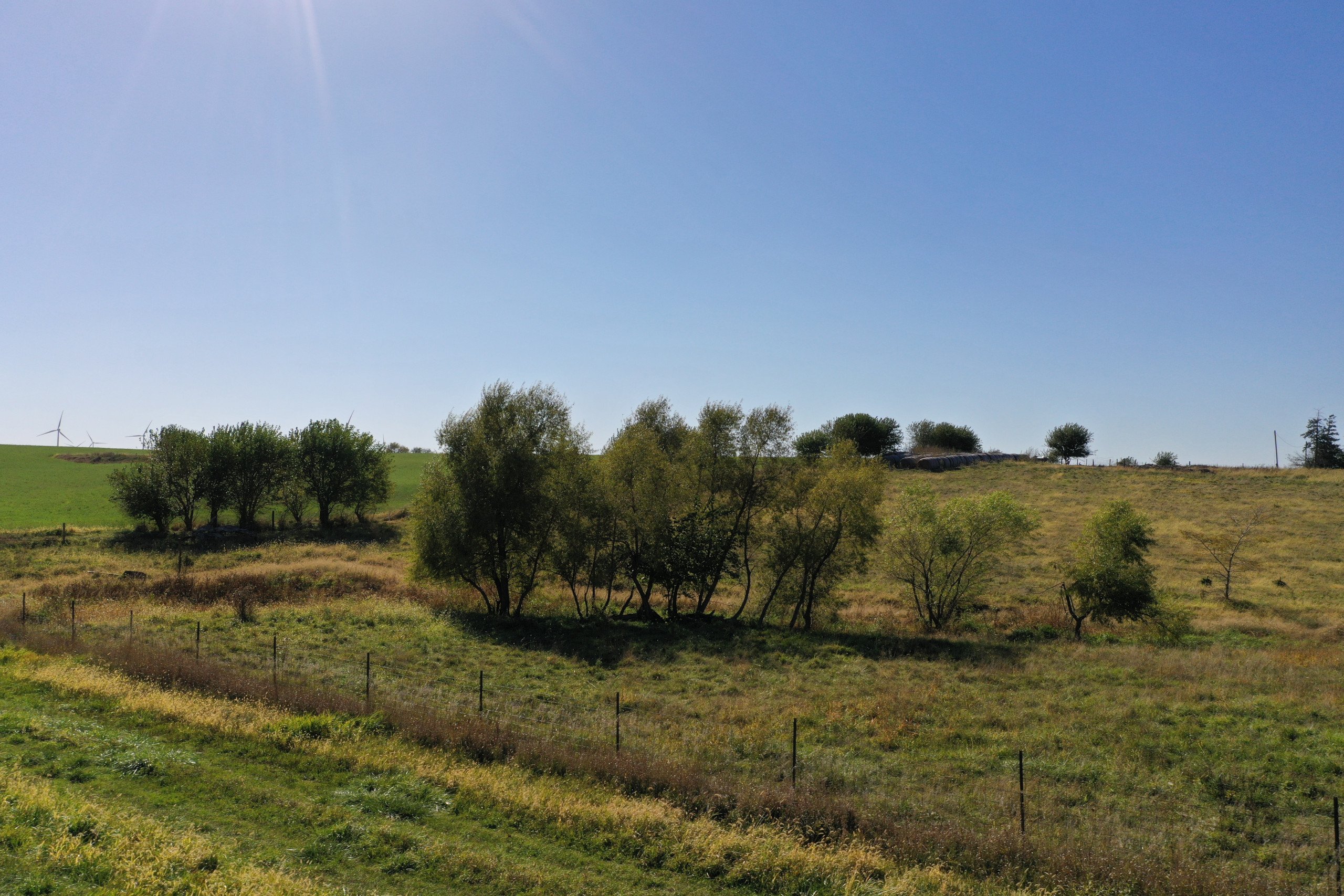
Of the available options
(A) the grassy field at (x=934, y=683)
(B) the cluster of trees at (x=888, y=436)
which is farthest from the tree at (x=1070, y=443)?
(A) the grassy field at (x=934, y=683)

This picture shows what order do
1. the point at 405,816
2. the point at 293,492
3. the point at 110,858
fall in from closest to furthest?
1. the point at 110,858
2. the point at 405,816
3. the point at 293,492

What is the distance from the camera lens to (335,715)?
17469 mm

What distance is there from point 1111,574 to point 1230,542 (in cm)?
2746

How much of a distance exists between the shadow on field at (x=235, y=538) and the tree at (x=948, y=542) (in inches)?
1844

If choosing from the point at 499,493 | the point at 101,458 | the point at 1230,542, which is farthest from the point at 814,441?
the point at 101,458

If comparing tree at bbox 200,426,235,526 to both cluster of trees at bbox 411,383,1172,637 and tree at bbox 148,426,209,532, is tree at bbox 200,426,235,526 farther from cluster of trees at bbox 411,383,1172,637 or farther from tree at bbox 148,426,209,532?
cluster of trees at bbox 411,383,1172,637

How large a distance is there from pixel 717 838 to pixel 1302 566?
54.3 meters

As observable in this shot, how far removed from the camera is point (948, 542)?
37.3 meters

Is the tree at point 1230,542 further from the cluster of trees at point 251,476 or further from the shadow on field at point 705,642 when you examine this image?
the cluster of trees at point 251,476

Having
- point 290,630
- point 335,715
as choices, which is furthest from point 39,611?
point 335,715

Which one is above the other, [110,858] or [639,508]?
[639,508]

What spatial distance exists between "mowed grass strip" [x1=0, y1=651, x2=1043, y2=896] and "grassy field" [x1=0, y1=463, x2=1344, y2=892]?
6.70 feet

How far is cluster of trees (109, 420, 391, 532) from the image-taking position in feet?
215

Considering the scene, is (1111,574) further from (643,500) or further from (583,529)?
(583,529)
